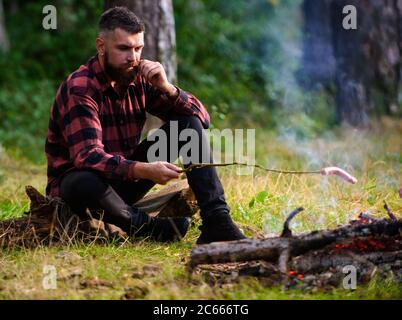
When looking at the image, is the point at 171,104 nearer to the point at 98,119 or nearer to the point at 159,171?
the point at 98,119

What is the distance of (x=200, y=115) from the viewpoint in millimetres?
4488

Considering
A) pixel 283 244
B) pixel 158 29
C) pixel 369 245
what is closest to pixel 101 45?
pixel 283 244

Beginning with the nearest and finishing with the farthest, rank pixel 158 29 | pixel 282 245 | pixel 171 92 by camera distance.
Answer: pixel 282 245 < pixel 171 92 < pixel 158 29

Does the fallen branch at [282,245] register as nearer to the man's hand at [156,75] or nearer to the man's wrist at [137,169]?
the man's wrist at [137,169]

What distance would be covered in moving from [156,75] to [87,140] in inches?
23.5

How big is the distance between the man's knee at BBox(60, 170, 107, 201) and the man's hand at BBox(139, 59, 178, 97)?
0.66m

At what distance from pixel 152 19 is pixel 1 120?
3999mm

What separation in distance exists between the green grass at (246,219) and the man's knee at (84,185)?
30 centimetres

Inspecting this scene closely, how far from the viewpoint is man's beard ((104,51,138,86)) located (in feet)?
14.1

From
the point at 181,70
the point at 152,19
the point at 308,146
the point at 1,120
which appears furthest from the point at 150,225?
the point at 181,70

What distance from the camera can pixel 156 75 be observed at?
436 cm

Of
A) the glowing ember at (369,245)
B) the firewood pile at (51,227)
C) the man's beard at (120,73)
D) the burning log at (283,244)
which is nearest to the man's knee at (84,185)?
the firewood pile at (51,227)
